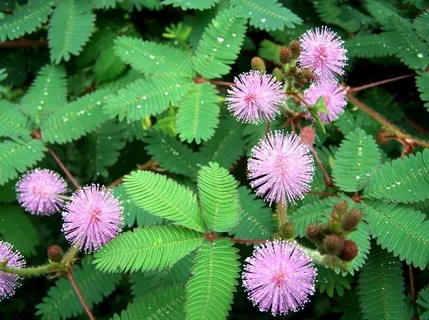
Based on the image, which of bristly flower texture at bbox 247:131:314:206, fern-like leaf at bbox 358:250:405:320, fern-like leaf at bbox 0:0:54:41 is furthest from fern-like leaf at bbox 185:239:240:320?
fern-like leaf at bbox 0:0:54:41

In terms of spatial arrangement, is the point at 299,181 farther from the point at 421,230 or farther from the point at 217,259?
the point at 421,230

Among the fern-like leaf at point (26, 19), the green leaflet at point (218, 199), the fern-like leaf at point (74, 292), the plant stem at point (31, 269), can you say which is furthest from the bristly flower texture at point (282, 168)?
the fern-like leaf at point (26, 19)

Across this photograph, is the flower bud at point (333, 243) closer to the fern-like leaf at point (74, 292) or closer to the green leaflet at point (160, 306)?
the green leaflet at point (160, 306)

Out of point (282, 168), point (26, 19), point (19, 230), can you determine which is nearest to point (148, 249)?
point (282, 168)

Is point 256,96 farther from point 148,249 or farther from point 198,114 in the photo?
point 148,249

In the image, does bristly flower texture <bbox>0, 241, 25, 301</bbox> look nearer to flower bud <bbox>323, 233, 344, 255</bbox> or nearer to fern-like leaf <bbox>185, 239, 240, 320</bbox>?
fern-like leaf <bbox>185, 239, 240, 320</bbox>
